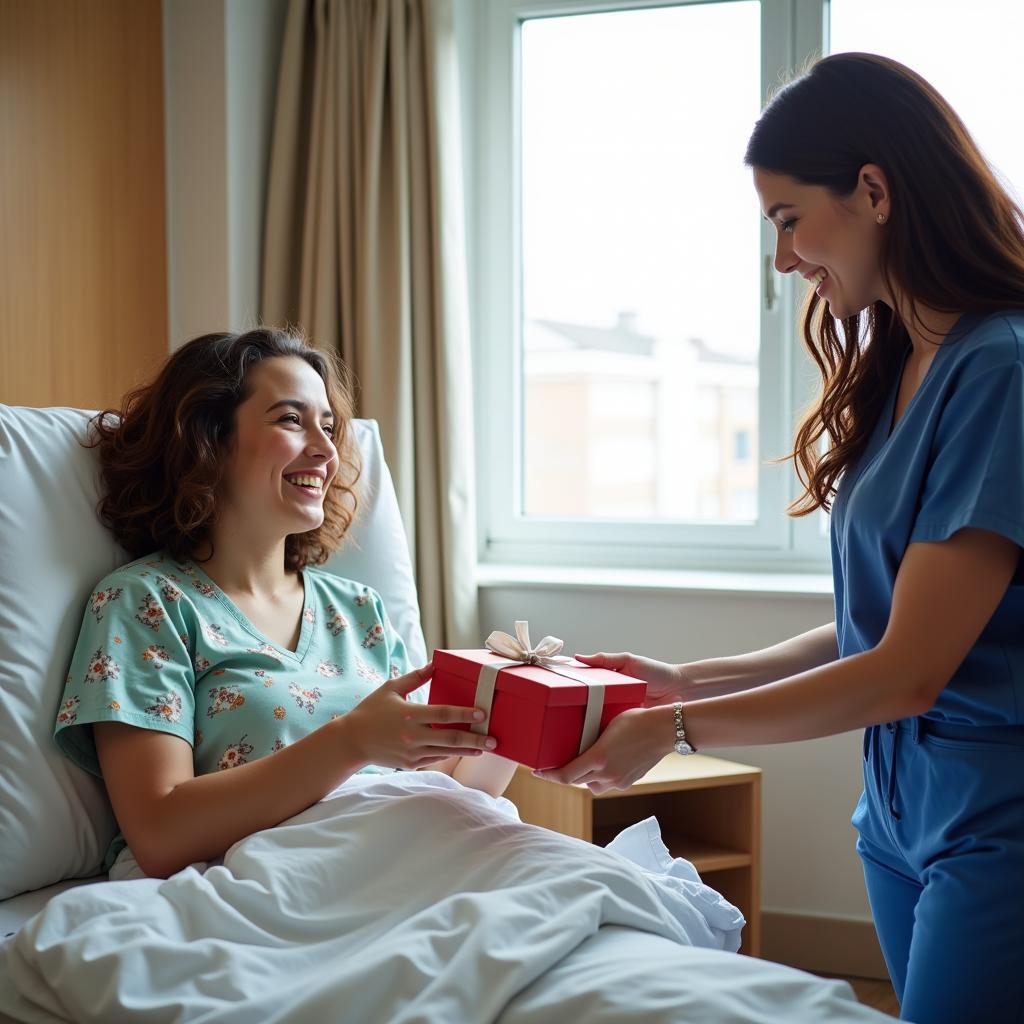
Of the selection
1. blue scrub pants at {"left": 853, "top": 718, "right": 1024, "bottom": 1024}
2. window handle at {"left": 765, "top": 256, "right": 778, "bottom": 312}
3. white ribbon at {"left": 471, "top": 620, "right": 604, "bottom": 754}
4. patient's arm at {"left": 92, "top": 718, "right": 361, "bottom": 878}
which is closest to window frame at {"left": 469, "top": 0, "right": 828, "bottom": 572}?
window handle at {"left": 765, "top": 256, "right": 778, "bottom": 312}

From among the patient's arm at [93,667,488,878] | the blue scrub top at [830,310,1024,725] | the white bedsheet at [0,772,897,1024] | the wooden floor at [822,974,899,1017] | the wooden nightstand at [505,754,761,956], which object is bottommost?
the wooden floor at [822,974,899,1017]

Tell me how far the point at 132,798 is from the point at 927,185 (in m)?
1.13

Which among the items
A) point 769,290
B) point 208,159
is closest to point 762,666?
point 769,290

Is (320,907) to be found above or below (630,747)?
below

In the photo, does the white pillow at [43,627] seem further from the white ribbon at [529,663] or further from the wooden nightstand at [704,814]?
the wooden nightstand at [704,814]

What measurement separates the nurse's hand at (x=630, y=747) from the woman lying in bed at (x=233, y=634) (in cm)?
13

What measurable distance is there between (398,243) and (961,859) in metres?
1.93

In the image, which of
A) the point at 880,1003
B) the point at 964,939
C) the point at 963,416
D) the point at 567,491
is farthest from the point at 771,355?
the point at 964,939

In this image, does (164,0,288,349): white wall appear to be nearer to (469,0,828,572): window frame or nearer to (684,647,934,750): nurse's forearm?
(469,0,828,572): window frame

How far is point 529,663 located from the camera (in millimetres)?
1426

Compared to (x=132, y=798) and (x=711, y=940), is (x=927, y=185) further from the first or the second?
(x=132, y=798)

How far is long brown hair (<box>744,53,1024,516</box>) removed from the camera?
1.21 meters

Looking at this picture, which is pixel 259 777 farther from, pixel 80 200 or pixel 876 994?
pixel 876 994

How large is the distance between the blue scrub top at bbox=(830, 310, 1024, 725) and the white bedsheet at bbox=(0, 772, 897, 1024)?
362 millimetres
